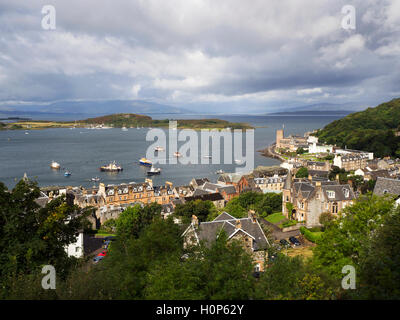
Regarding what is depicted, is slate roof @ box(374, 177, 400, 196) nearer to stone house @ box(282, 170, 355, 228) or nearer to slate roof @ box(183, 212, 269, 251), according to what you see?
stone house @ box(282, 170, 355, 228)

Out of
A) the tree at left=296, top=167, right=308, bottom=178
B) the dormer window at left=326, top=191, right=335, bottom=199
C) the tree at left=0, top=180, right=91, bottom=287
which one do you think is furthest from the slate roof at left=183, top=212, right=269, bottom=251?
the tree at left=296, top=167, right=308, bottom=178

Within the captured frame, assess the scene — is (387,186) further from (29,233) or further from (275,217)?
(29,233)

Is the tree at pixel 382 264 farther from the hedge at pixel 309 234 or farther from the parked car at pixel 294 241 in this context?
the hedge at pixel 309 234

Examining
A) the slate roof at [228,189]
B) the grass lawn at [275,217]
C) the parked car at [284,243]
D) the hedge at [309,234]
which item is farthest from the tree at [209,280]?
the slate roof at [228,189]

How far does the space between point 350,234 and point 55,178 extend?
9165 cm

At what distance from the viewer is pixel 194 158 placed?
424 feet

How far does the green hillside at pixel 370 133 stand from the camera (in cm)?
11706

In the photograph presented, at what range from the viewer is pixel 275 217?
42.7 meters

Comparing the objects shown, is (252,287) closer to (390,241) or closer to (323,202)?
(390,241)

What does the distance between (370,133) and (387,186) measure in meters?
114

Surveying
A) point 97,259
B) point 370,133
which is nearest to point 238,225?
point 97,259

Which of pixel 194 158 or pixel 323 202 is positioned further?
pixel 194 158
